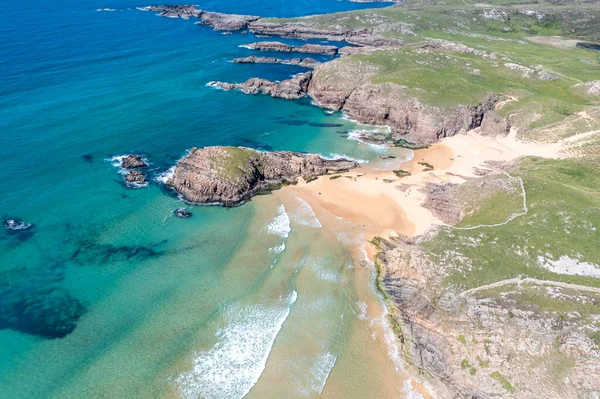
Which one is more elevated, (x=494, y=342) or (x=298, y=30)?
(x=298, y=30)

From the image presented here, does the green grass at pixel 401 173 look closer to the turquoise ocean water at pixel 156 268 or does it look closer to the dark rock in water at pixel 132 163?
A: the turquoise ocean water at pixel 156 268

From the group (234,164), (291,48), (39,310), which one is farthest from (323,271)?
(291,48)

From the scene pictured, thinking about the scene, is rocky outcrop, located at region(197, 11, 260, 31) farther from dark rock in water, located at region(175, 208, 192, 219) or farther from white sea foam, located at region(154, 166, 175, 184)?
dark rock in water, located at region(175, 208, 192, 219)

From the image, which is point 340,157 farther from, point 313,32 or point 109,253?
point 313,32

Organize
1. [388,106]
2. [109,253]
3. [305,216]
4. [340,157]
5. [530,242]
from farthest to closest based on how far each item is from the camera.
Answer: [388,106] → [340,157] → [305,216] → [109,253] → [530,242]

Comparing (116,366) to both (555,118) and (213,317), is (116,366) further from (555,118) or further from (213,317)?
(555,118)

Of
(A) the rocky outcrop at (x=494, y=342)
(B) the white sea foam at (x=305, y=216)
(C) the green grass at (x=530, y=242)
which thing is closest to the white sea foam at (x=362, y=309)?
(A) the rocky outcrop at (x=494, y=342)
